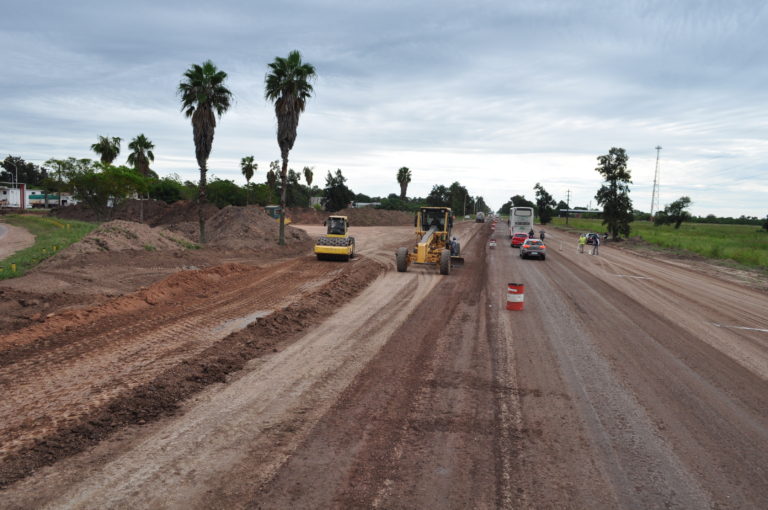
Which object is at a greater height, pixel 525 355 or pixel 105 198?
pixel 105 198

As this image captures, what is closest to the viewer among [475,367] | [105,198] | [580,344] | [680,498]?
[680,498]

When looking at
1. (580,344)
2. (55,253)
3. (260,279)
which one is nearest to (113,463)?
(580,344)

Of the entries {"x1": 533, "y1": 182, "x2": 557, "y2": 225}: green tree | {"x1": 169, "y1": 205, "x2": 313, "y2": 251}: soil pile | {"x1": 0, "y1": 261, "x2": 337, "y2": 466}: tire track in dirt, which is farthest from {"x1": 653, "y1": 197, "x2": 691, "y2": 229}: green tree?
{"x1": 0, "y1": 261, "x2": 337, "y2": 466}: tire track in dirt

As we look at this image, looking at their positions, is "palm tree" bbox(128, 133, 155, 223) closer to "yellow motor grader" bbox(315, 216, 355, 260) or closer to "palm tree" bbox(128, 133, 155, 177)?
"palm tree" bbox(128, 133, 155, 177)

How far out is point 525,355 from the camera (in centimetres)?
973

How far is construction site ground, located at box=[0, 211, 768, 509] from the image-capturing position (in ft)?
16.1

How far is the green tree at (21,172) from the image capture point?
123 m

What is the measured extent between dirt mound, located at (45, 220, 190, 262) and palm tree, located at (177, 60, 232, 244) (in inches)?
136

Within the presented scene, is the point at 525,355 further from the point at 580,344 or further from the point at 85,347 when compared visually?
the point at 85,347

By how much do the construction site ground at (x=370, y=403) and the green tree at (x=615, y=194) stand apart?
40.1 m

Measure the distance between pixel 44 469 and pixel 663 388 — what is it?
911 cm

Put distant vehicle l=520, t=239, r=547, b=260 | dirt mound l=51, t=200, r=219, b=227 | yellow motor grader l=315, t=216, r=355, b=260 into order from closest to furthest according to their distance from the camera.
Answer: yellow motor grader l=315, t=216, r=355, b=260, distant vehicle l=520, t=239, r=547, b=260, dirt mound l=51, t=200, r=219, b=227

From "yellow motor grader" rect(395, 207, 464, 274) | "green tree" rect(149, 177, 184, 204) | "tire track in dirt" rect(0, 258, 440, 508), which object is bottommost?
"tire track in dirt" rect(0, 258, 440, 508)

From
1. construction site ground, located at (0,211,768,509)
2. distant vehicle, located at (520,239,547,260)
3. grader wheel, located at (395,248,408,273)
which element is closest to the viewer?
construction site ground, located at (0,211,768,509)
